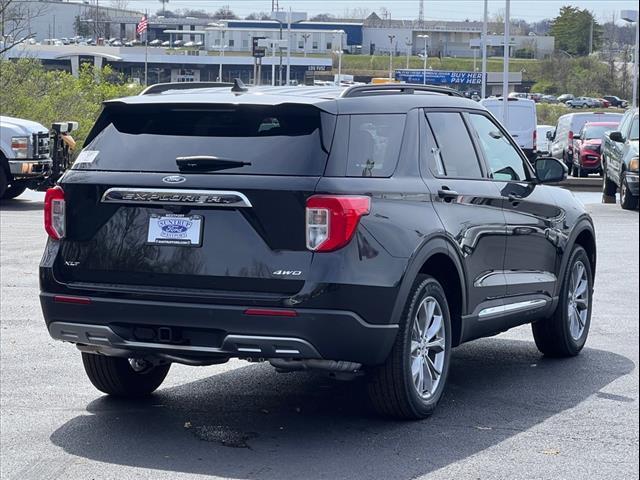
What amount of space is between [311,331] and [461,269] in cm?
144

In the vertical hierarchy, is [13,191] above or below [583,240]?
below

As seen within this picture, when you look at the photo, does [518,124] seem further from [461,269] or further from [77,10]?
[77,10]

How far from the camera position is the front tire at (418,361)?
7008 mm

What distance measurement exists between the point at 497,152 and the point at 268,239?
8.20 ft

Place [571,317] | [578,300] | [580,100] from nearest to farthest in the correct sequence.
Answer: [571,317]
[578,300]
[580,100]

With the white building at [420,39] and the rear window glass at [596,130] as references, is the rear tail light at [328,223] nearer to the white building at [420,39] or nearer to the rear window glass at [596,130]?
the rear window glass at [596,130]

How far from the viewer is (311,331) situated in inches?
258

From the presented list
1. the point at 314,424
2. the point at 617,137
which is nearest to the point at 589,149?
the point at 617,137

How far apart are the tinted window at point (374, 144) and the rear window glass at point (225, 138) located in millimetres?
172

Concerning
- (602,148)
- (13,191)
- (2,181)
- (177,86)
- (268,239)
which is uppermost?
(177,86)

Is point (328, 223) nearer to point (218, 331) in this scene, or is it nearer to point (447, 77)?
point (218, 331)

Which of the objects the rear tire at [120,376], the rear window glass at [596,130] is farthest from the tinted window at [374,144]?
the rear window glass at [596,130]

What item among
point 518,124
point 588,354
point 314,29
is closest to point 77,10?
point 314,29

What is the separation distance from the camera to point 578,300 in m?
9.55
